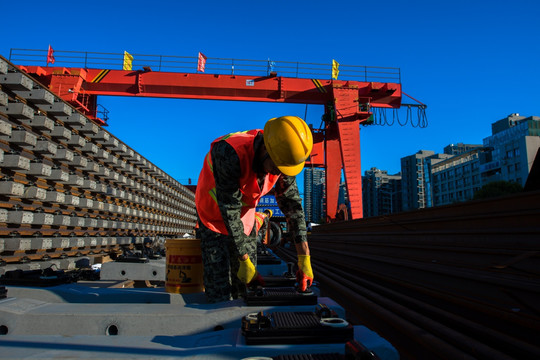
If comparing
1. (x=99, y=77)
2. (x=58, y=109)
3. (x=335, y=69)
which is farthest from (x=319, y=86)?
(x=58, y=109)

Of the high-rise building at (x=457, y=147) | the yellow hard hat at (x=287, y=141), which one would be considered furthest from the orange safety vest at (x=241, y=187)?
the high-rise building at (x=457, y=147)

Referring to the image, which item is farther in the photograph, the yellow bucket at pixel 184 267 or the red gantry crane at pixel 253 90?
the red gantry crane at pixel 253 90

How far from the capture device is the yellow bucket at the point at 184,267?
111 inches

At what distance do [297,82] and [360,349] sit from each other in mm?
11876

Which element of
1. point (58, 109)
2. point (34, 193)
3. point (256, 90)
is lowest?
point (34, 193)

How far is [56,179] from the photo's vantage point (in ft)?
19.1

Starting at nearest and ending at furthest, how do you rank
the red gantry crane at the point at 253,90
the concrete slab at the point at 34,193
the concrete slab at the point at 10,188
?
1. the concrete slab at the point at 10,188
2. the concrete slab at the point at 34,193
3. the red gantry crane at the point at 253,90

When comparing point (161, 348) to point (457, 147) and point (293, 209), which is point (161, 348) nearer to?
point (293, 209)

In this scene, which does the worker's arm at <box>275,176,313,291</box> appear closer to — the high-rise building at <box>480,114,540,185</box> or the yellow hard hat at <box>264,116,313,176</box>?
the yellow hard hat at <box>264,116,313,176</box>

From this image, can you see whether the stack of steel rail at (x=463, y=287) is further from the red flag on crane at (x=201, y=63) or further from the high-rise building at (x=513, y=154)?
the high-rise building at (x=513, y=154)

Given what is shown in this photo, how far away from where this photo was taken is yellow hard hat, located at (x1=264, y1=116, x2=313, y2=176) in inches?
81.9

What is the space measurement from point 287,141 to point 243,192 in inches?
28.9

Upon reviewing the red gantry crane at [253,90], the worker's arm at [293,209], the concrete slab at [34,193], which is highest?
the red gantry crane at [253,90]

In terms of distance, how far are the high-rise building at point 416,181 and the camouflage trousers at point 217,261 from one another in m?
89.3
